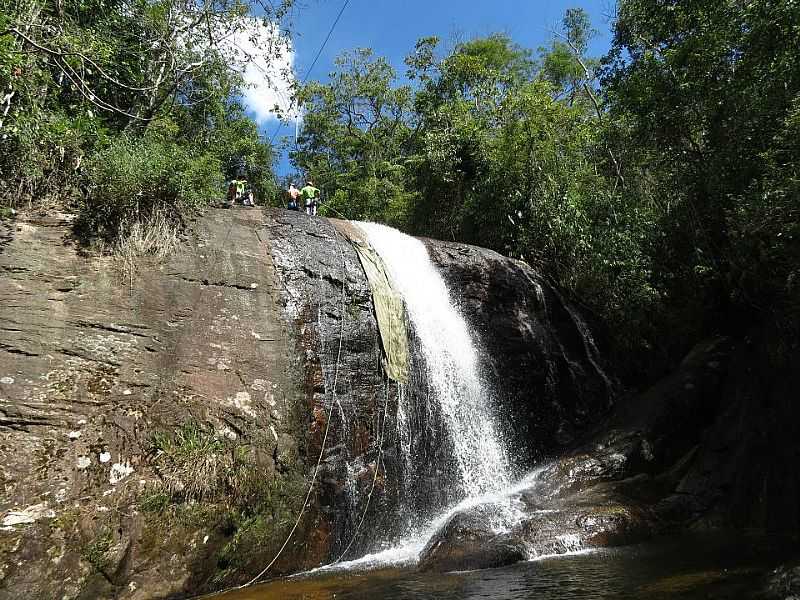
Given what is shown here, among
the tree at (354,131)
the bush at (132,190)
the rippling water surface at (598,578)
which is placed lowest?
the rippling water surface at (598,578)

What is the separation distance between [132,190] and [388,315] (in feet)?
13.4

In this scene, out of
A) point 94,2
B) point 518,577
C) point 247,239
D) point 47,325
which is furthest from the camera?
point 94,2

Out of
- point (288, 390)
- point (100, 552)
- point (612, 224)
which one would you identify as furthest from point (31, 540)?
point (612, 224)

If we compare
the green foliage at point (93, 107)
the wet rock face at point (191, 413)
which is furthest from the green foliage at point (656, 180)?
the green foliage at point (93, 107)

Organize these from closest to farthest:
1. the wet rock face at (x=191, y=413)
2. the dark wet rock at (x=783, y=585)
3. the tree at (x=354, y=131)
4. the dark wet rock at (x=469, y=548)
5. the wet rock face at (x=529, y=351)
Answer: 1. the dark wet rock at (x=783, y=585)
2. the wet rock face at (x=191, y=413)
3. the dark wet rock at (x=469, y=548)
4. the wet rock face at (x=529, y=351)
5. the tree at (x=354, y=131)

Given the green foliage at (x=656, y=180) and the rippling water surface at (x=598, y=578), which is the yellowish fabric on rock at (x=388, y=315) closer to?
the rippling water surface at (x=598, y=578)

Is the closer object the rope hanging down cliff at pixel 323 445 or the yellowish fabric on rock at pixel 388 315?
the rope hanging down cliff at pixel 323 445

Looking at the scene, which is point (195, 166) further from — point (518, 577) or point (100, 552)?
point (518, 577)

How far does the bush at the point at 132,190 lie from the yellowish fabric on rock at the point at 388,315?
2881mm

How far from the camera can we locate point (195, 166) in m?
9.05

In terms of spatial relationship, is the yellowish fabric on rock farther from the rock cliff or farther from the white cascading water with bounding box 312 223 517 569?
the white cascading water with bounding box 312 223 517 569

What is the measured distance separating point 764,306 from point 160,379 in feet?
30.8

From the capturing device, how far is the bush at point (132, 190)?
7410 mm

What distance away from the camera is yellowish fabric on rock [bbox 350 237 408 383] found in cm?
826
